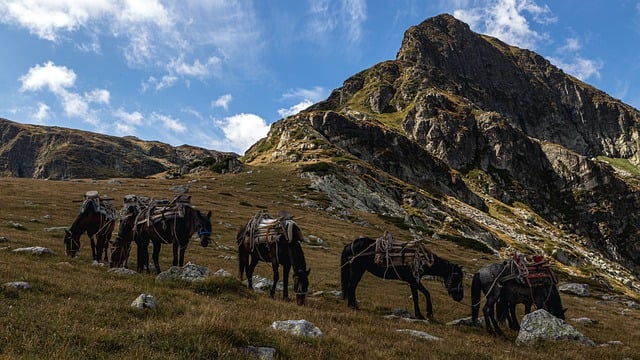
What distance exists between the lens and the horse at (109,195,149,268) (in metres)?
18.3

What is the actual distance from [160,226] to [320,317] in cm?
928

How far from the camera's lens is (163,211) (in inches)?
723

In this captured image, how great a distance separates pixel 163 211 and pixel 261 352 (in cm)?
1229

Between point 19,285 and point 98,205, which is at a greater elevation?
point 98,205

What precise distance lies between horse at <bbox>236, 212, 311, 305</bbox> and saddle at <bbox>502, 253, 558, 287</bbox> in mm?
7705

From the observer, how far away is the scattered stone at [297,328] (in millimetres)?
9320

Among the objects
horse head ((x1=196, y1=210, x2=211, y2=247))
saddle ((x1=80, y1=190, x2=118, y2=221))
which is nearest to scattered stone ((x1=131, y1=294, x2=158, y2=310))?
horse head ((x1=196, y1=210, x2=211, y2=247))

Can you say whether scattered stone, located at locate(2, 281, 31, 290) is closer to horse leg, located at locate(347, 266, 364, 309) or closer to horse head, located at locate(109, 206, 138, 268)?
horse head, located at locate(109, 206, 138, 268)

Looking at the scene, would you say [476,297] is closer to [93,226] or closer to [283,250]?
[283,250]

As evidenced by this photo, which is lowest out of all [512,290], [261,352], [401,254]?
[261,352]

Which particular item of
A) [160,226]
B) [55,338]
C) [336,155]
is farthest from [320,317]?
[336,155]

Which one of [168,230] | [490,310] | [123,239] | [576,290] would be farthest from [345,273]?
[576,290]

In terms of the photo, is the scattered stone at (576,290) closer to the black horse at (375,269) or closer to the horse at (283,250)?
the black horse at (375,269)

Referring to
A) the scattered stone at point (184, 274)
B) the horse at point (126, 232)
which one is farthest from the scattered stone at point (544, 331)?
the horse at point (126, 232)
